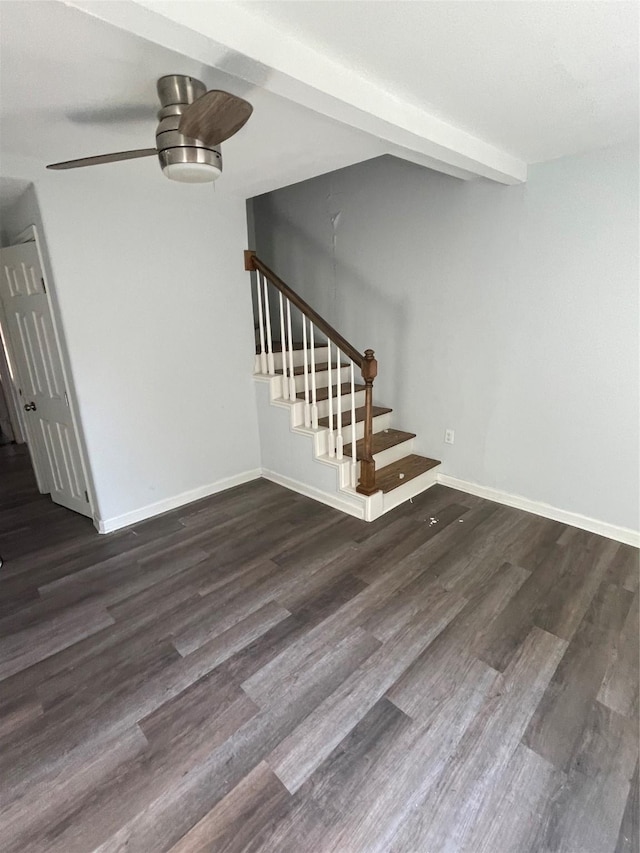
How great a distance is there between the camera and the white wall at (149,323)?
8.27 feet

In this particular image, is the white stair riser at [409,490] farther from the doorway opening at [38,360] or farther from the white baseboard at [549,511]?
the doorway opening at [38,360]

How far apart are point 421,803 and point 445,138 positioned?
2.63 m

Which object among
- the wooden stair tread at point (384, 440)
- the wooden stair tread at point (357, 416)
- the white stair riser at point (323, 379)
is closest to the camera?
the wooden stair tread at point (384, 440)

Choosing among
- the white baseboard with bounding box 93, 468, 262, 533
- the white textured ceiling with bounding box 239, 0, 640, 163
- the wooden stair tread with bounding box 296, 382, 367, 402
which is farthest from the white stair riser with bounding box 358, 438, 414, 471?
the white textured ceiling with bounding box 239, 0, 640, 163

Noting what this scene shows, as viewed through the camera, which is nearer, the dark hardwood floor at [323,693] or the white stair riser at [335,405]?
the dark hardwood floor at [323,693]

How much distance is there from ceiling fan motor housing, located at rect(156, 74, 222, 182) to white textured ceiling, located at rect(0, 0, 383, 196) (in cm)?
4

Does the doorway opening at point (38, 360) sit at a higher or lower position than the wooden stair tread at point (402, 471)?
higher

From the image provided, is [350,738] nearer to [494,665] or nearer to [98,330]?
[494,665]

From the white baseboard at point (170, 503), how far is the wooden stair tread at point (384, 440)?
1007 mm

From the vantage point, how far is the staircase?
9.70ft

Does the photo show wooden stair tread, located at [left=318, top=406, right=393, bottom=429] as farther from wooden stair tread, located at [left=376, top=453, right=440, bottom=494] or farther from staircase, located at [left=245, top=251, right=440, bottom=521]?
wooden stair tread, located at [left=376, top=453, right=440, bottom=494]

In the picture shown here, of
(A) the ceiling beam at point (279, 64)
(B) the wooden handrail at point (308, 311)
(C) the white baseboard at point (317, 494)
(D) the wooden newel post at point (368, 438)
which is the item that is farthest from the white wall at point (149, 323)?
(A) the ceiling beam at point (279, 64)

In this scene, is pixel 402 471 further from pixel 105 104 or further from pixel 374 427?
pixel 105 104

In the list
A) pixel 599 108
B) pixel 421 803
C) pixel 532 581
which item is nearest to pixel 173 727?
pixel 421 803
